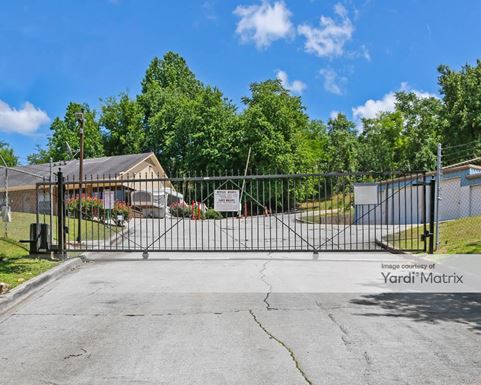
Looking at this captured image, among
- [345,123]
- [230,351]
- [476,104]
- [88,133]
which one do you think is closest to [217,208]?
[230,351]

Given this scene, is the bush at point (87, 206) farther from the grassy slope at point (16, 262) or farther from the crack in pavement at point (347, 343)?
the crack in pavement at point (347, 343)

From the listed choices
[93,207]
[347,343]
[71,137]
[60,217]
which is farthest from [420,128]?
[347,343]

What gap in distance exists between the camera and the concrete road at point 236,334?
15.9 feet

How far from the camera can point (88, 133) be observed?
6769cm

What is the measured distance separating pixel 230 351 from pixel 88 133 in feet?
217

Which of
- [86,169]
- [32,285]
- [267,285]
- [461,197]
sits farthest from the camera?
[86,169]

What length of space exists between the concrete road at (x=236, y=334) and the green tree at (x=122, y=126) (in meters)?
59.3

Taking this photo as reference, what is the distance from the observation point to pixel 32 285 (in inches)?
370

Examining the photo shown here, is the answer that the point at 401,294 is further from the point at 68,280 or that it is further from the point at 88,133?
the point at 88,133

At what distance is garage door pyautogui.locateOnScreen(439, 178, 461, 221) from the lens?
82.6 feet

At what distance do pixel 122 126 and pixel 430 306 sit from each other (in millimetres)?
66245

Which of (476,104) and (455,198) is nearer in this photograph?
(455,198)

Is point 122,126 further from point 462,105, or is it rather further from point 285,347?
point 285,347

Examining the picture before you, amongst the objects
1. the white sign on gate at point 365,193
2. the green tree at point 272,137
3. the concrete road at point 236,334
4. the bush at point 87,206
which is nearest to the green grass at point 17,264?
the concrete road at point 236,334
